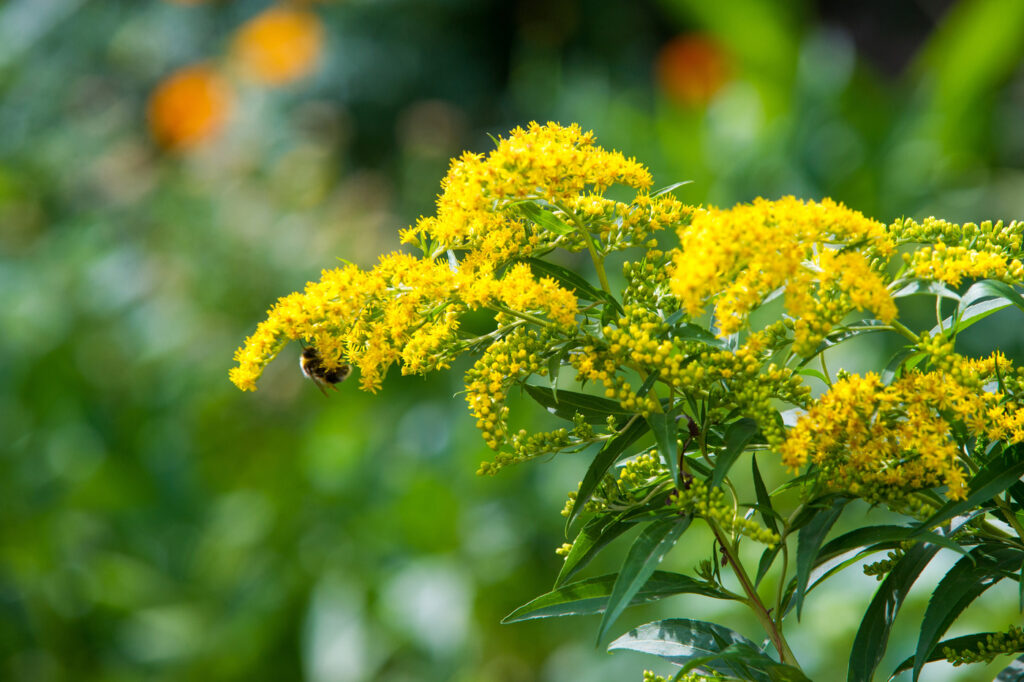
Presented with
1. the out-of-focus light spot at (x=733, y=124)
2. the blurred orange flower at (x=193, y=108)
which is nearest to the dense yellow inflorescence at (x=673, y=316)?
the out-of-focus light spot at (x=733, y=124)

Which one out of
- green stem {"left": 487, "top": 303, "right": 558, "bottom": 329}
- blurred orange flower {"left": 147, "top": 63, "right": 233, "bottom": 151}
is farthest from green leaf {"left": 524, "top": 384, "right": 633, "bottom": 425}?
blurred orange flower {"left": 147, "top": 63, "right": 233, "bottom": 151}

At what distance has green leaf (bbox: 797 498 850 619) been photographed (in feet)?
3.18

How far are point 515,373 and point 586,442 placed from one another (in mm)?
132

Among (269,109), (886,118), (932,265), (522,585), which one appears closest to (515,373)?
(932,265)

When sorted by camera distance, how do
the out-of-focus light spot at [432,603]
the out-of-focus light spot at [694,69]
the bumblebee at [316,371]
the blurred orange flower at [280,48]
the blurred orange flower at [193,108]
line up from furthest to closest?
1. the blurred orange flower at [280,48]
2. the blurred orange flower at [193,108]
3. the out-of-focus light spot at [694,69]
4. the out-of-focus light spot at [432,603]
5. the bumblebee at [316,371]

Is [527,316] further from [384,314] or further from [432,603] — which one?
[432,603]

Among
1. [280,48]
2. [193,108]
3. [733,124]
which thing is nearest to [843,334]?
[733,124]

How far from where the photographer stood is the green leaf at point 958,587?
0.99 metres

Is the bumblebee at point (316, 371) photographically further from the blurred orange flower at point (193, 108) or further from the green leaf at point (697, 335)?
the blurred orange flower at point (193, 108)

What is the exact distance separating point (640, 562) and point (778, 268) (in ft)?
1.09

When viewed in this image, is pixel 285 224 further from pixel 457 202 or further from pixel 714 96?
pixel 457 202

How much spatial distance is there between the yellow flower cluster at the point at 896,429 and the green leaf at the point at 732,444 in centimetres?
4

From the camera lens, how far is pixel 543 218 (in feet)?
3.63

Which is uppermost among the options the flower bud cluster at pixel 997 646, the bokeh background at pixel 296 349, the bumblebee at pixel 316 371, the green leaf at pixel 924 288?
the bokeh background at pixel 296 349
